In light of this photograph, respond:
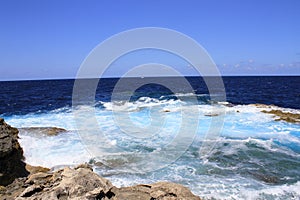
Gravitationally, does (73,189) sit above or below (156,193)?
above

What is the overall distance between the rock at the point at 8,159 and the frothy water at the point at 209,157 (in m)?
2.40

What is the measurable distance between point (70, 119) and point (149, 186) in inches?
676

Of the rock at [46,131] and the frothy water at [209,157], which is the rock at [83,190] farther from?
the rock at [46,131]

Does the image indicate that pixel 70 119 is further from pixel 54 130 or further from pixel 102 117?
pixel 54 130

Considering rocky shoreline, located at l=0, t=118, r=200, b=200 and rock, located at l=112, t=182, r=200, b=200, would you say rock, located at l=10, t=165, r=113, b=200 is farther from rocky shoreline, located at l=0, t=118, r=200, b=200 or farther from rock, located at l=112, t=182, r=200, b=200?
rock, located at l=112, t=182, r=200, b=200

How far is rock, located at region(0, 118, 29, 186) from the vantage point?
287 inches

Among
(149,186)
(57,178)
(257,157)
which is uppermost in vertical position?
(57,178)

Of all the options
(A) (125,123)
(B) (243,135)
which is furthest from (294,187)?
(A) (125,123)

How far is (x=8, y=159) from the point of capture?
7.56 metres

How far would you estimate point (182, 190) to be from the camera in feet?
15.4

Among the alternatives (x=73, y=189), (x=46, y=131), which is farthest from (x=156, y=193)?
(x=46, y=131)

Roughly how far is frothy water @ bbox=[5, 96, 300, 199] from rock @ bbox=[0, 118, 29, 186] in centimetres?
240

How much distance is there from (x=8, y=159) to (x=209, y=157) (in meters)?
7.63

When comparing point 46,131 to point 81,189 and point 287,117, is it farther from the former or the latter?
point 287,117
